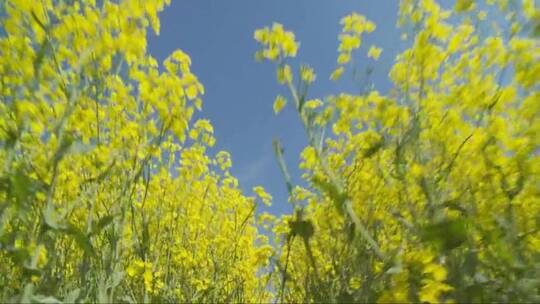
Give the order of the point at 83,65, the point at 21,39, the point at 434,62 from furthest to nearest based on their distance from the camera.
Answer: the point at 434,62 < the point at 21,39 < the point at 83,65

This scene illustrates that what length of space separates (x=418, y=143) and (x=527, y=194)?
581mm

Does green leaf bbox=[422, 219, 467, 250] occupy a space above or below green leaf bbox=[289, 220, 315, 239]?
below

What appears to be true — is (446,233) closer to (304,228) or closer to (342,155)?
(304,228)

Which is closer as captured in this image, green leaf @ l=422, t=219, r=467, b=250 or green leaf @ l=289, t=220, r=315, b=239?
green leaf @ l=422, t=219, r=467, b=250

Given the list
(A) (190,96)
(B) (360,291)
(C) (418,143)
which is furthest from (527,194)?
(A) (190,96)

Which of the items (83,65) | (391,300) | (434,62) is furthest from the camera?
(434,62)

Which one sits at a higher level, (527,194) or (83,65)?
(83,65)

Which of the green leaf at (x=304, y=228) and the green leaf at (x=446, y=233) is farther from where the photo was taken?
the green leaf at (x=304, y=228)

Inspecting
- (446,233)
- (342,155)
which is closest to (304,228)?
(446,233)

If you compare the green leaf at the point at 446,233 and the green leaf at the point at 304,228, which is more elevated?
the green leaf at the point at 304,228

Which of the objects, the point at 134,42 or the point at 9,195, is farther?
the point at 134,42

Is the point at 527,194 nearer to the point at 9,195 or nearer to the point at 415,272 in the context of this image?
the point at 415,272

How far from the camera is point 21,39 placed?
2.19 meters

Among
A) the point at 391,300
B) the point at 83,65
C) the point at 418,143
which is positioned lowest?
the point at 391,300
